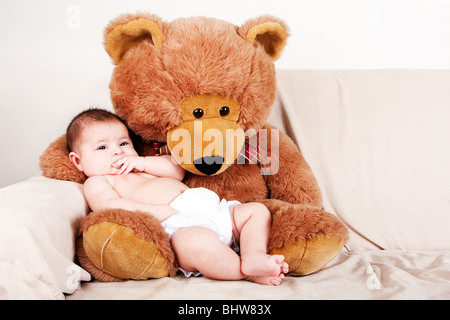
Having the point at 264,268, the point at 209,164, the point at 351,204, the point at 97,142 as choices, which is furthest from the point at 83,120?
the point at 351,204

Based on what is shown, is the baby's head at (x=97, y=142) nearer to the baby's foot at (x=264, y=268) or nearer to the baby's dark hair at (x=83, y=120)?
the baby's dark hair at (x=83, y=120)

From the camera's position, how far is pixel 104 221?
0.93m

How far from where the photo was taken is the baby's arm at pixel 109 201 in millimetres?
1047

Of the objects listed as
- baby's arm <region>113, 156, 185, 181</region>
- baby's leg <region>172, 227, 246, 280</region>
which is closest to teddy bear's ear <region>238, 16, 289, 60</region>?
baby's arm <region>113, 156, 185, 181</region>

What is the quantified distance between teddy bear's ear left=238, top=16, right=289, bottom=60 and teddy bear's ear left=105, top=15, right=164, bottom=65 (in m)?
0.23

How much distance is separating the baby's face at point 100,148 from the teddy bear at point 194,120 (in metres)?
0.06

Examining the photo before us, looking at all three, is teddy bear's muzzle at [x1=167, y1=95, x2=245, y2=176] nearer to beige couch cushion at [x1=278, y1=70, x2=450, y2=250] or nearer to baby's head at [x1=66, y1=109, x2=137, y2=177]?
baby's head at [x1=66, y1=109, x2=137, y2=177]

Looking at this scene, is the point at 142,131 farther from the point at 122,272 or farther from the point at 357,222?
the point at 357,222

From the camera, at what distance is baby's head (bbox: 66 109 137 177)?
1.18 m

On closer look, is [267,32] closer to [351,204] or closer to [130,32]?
[130,32]

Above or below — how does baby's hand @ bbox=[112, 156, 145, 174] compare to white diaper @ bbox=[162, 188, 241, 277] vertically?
above

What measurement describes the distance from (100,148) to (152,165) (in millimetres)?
161

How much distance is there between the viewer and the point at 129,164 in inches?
46.5
